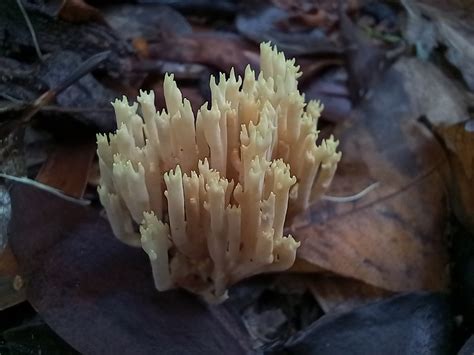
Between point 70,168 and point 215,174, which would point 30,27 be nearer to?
point 70,168

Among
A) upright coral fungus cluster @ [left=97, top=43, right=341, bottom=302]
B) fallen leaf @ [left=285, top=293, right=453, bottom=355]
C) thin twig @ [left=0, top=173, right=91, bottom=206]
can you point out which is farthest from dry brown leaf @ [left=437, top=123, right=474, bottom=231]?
thin twig @ [left=0, top=173, right=91, bottom=206]

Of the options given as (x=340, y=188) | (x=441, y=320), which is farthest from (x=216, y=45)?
(x=441, y=320)

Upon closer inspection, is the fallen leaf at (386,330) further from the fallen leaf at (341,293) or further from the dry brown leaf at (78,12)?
the dry brown leaf at (78,12)

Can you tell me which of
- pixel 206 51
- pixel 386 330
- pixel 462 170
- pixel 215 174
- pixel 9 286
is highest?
pixel 215 174

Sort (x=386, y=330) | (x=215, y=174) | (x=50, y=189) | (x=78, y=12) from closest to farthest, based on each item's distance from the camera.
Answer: (x=215, y=174) → (x=386, y=330) → (x=50, y=189) → (x=78, y=12)

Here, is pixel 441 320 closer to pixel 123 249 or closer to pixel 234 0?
pixel 123 249

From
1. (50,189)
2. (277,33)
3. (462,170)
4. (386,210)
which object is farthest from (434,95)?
(50,189)
